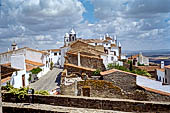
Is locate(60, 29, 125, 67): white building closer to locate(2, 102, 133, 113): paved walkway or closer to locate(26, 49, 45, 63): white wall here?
locate(26, 49, 45, 63): white wall

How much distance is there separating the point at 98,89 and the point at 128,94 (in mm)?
2474

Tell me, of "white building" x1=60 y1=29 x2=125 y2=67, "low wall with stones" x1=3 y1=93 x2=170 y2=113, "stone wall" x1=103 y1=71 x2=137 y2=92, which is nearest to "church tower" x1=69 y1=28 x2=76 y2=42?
"white building" x1=60 y1=29 x2=125 y2=67

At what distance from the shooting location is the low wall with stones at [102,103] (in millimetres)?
5957

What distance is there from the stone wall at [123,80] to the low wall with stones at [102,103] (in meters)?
8.20

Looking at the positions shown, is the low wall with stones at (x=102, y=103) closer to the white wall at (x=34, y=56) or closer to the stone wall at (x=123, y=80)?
the stone wall at (x=123, y=80)

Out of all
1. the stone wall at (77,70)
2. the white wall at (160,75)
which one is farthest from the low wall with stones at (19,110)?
the white wall at (160,75)

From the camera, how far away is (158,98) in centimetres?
1241

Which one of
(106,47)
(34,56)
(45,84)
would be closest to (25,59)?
(34,56)

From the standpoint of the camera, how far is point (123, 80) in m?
14.4

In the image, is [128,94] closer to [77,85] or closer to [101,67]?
[77,85]

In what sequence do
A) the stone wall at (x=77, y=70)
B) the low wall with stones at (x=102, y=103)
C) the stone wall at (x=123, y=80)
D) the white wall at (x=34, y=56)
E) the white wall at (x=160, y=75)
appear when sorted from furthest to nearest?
1. the white wall at (x=34, y=56)
2. the white wall at (x=160, y=75)
3. the stone wall at (x=77, y=70)
4. the stone wall at (x=123, y=80)
5. the low wall with stones at (x=102, y=103)

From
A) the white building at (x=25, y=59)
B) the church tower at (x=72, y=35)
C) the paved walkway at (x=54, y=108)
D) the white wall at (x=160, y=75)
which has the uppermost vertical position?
the church tower at (x=72, y=35)

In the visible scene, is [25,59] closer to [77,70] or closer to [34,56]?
[34,56]

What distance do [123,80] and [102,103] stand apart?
8426mm
